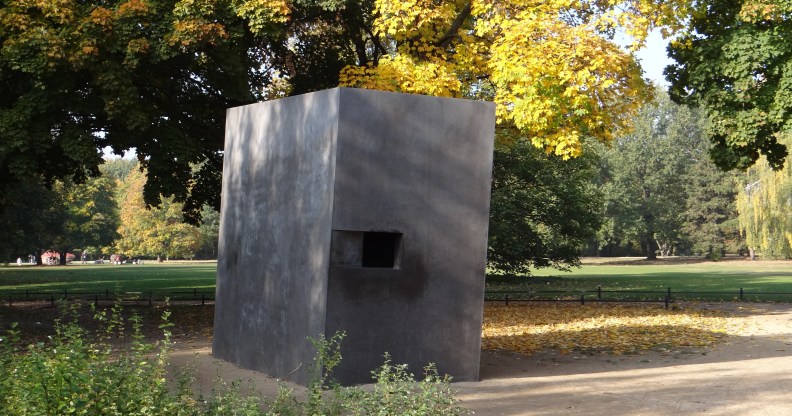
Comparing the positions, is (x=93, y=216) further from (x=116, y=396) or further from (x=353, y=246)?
(x=116, y=396)

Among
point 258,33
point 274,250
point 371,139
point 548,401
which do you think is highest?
point 258,33

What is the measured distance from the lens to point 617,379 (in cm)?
1327

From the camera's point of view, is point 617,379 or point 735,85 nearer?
point 617,379

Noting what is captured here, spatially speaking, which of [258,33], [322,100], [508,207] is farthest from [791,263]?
[322,100]

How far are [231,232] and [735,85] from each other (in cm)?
1380

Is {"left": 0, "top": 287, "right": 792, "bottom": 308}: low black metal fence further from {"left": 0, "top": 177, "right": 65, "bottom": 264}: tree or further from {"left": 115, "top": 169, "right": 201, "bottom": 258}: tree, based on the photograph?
{"left": 115, "top": 169, "right": 201, "bottom": 258}: tree

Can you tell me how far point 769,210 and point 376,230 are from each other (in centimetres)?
4908

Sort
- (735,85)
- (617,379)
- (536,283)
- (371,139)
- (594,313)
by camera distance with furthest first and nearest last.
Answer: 1. (536,283)
2. (594,313)
3. (735,85)
4. (617,379)
5. (371,139)

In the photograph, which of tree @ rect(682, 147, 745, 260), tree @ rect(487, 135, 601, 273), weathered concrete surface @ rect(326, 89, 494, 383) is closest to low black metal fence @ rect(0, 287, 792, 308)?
tree @ rect(487, 135, 601, 273)

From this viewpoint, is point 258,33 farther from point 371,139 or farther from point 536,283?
point 536,283

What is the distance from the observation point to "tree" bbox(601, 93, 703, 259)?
248 feet

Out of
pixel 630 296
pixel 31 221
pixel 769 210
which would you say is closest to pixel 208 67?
pixel 630 296

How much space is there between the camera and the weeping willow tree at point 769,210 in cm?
5439

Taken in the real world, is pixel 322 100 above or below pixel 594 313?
above
